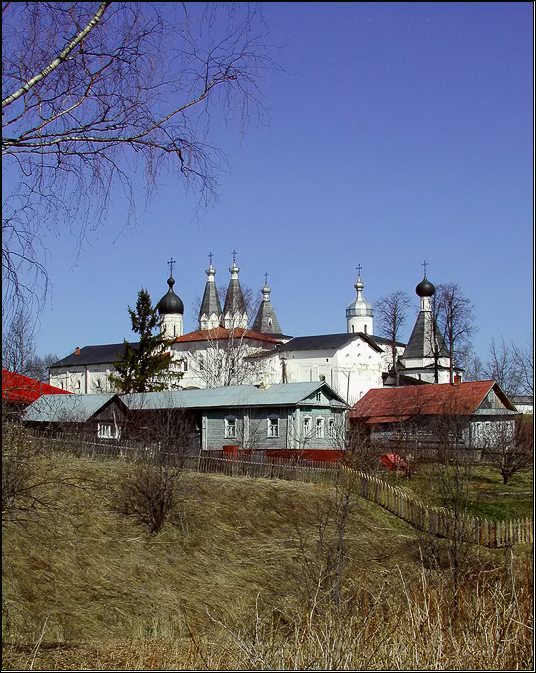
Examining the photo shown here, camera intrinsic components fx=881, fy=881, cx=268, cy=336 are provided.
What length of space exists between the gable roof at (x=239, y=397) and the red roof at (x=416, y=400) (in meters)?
5.28

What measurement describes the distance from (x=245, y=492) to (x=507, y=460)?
1146cm

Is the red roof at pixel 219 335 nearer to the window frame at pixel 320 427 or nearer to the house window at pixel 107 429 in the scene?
the window frame at pixel 320 427

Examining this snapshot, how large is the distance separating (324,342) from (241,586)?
57080 millimetres

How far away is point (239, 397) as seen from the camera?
41.2 m

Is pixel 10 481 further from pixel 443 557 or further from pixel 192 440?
pixel 192 440

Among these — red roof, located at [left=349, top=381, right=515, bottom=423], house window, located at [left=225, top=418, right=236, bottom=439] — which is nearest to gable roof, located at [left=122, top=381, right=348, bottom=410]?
house window, located at [left=225, top=418, right=236, bottom=439]

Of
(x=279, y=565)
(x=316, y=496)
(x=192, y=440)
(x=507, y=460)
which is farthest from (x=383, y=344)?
(x=279, y=565)

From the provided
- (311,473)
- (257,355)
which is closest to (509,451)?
(311,473)

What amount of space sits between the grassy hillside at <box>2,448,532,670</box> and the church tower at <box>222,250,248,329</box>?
46.6 metres

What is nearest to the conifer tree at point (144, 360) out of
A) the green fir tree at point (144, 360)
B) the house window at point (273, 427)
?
the green fir tree at point (144, 360)

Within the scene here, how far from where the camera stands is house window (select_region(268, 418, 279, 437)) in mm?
39906

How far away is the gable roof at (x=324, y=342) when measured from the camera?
74625 millimetres

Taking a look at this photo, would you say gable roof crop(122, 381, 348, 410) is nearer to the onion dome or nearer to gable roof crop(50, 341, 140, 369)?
gable roof crop(50, 341, 140, 369)

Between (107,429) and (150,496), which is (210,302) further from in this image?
(150,496)
